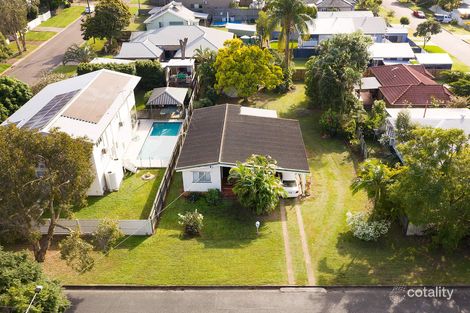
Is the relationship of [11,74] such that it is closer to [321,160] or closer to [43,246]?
[43,246]

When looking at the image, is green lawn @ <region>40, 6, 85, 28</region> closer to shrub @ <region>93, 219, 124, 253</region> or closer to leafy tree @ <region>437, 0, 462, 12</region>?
shrub @ <region>93, 219, 124, 253</region>

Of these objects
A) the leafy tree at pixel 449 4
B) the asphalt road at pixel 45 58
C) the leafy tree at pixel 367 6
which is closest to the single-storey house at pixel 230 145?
the asphalt road at pixel 45 58

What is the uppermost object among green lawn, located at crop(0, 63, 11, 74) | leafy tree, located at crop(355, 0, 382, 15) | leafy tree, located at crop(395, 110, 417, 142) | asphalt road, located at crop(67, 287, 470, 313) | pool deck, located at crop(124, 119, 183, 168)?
leafy tree, located at crop(355, 0, 382, 15)

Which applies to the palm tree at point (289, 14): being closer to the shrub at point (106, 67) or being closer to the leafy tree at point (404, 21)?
the shrub at point (106, 67)

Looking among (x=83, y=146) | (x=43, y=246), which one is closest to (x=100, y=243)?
(x=43, y=246)

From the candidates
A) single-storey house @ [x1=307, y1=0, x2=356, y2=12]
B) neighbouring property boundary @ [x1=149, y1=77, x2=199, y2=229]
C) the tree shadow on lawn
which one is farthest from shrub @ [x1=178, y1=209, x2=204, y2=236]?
single-storey house @ [x1=307, y1=0, x2=356, y2=12]

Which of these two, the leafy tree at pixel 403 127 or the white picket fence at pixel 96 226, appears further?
the leafy tree at pixel 403 127
